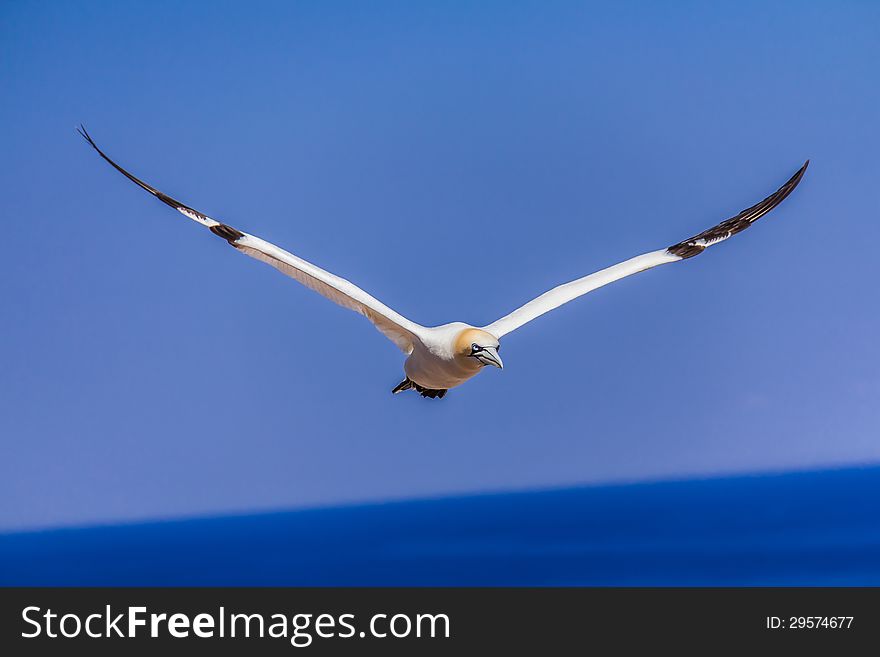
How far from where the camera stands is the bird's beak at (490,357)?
8.09 m

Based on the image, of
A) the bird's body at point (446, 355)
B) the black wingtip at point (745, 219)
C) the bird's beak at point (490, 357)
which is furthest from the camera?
the black wingtip at point (745, 219)

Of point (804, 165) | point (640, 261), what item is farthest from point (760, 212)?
point (640, 261)

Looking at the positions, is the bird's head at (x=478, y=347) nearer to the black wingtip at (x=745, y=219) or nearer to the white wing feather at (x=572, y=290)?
the white wing feather at (x=572, y=290)

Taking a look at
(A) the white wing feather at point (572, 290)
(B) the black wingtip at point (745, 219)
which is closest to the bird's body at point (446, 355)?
(A) the white wing feather at point (572, 290)

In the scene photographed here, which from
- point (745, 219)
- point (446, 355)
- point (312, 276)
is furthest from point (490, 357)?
point (745, 219)

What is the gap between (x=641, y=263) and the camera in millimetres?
9734

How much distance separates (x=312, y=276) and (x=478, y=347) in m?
1.53

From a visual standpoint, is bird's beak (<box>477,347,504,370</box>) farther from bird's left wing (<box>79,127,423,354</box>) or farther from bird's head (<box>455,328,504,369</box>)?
bird's left wing (<box>79,127,423,354</box>)

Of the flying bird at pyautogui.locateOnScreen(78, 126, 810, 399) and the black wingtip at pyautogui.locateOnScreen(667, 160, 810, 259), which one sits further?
the black wingtip at pyautogui.locateOnScreen(667, 160, 810, 259)

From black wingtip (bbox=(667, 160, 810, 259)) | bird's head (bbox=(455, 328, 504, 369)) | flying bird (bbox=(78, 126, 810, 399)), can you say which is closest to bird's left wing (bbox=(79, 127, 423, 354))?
flying bird (bbox=(78, 126, 810, 399))

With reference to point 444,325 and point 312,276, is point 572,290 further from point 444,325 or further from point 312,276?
point 312,276

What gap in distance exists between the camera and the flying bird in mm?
8461

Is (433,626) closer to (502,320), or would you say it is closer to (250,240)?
(502,320)

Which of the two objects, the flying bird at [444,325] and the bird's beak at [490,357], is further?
the flying bird at [444,325]
